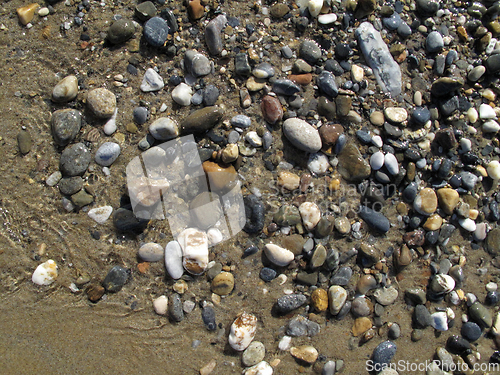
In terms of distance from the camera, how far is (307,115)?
236 cm

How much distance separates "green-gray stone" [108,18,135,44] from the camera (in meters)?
2.25

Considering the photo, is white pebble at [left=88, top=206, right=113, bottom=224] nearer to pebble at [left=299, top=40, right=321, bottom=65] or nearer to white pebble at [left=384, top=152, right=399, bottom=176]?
pebble at [left=299, top=40, right=321, bottom=65]

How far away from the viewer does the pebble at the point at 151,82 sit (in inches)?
89.8

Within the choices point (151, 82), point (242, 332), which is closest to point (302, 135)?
point (151, 82)

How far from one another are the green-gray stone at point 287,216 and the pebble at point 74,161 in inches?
53.6

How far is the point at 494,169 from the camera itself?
2.56 m

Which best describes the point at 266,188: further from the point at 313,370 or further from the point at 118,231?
the point at 313,370

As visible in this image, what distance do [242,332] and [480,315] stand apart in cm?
183

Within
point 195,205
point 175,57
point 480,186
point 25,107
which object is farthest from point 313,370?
point 25,107

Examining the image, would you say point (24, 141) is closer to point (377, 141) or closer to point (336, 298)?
point (336, 298)

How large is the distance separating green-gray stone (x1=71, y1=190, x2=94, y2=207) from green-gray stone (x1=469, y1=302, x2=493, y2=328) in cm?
293

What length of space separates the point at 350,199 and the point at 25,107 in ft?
7.89

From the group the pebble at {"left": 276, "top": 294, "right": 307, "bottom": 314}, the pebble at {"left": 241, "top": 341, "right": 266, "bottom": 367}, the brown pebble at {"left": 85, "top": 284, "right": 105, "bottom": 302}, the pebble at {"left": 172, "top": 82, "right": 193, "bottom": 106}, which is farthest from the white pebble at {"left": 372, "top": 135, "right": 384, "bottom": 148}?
the brown pebble at {"left": 85, "top": 284, "right": 105, "bottom": 302}

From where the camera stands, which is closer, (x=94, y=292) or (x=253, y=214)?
(x=94, y=292)
